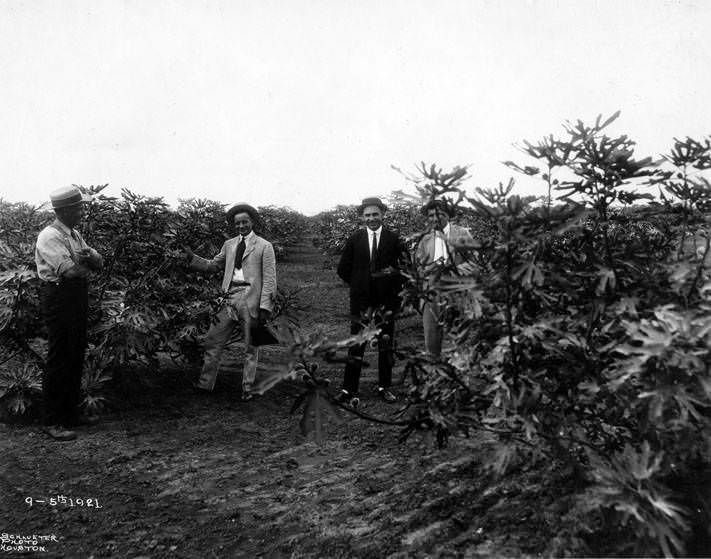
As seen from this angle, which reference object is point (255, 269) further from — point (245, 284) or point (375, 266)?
point (375, 266)

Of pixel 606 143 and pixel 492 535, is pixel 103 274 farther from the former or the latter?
pixel 606 143

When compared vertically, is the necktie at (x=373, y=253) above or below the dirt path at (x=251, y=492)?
above

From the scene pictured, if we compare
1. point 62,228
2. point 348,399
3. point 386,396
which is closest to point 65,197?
point 62,228

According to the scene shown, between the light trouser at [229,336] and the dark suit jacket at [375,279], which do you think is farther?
the light trouser at [229,336]

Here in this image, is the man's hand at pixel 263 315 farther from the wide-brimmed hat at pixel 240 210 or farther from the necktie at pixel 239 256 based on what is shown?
the wide-brimmed hat at pixel 240 210

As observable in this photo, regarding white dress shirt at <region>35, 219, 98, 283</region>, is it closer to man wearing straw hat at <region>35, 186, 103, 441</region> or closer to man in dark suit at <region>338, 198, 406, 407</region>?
man wearing straw hat at <region>35, 186, 103, 441</region>

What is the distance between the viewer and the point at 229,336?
208 inches

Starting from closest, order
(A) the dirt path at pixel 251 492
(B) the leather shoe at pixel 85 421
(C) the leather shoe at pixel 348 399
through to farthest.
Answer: (A) the dirt path at pixel 251 492, (B) the leather shoe at pixel 85 421, (C) the leather shoe at pixel 348 399

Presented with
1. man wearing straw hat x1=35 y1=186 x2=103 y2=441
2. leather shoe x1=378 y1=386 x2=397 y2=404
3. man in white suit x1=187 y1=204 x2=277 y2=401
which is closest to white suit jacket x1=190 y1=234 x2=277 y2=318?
man in white suit x1=187 y1=204 x2=277 y2=401

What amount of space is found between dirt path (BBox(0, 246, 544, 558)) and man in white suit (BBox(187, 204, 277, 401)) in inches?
26.0

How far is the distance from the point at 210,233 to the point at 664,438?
460 cm

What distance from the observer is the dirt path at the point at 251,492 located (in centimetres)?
266

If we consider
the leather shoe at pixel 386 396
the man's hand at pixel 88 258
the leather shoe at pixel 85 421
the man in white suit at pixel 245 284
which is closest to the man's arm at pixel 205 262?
the man in white suit at pixel 245 284

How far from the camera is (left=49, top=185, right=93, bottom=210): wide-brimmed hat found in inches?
157
